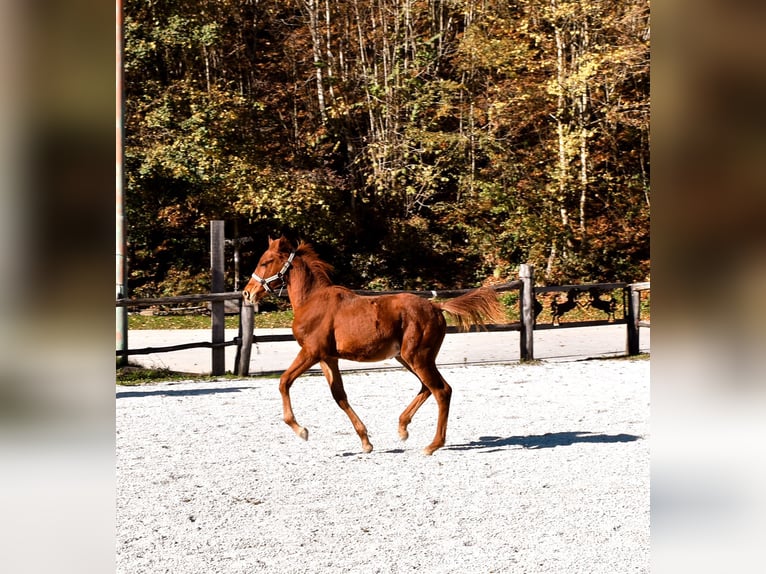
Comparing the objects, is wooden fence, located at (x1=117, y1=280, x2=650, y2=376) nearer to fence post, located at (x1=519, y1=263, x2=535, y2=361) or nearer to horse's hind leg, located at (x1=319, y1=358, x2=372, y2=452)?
fence post, located at (x1=519, y1=263, x2=535, y2=361)

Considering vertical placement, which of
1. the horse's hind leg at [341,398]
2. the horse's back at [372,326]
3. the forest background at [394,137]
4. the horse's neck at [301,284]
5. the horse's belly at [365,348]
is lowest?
the horse's hind leg at [341,398]

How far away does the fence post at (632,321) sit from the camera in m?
12.2

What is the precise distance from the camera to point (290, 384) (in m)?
6.37

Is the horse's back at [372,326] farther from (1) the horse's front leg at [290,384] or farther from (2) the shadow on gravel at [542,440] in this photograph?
(2) the shadow on gravel at [542,440]

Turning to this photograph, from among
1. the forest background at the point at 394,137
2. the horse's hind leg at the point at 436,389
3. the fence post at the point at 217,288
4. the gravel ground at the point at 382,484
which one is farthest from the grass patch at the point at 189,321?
the horse's hind leg at the point at 436,389

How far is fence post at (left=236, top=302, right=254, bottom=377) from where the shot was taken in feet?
33.2

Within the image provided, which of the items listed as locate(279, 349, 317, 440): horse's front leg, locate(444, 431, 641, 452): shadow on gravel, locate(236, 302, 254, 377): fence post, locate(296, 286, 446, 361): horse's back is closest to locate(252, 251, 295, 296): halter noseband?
locate(296, 286, 446, 361): horse's back

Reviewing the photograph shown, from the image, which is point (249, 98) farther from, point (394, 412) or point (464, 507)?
point (464, 507)

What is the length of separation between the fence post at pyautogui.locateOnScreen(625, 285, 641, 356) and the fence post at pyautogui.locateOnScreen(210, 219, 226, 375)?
17.8 feet

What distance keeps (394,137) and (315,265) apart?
13.6 meters

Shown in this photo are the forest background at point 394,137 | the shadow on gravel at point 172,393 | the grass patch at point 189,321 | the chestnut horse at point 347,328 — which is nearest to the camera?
the chestnut horse at point 347,328
